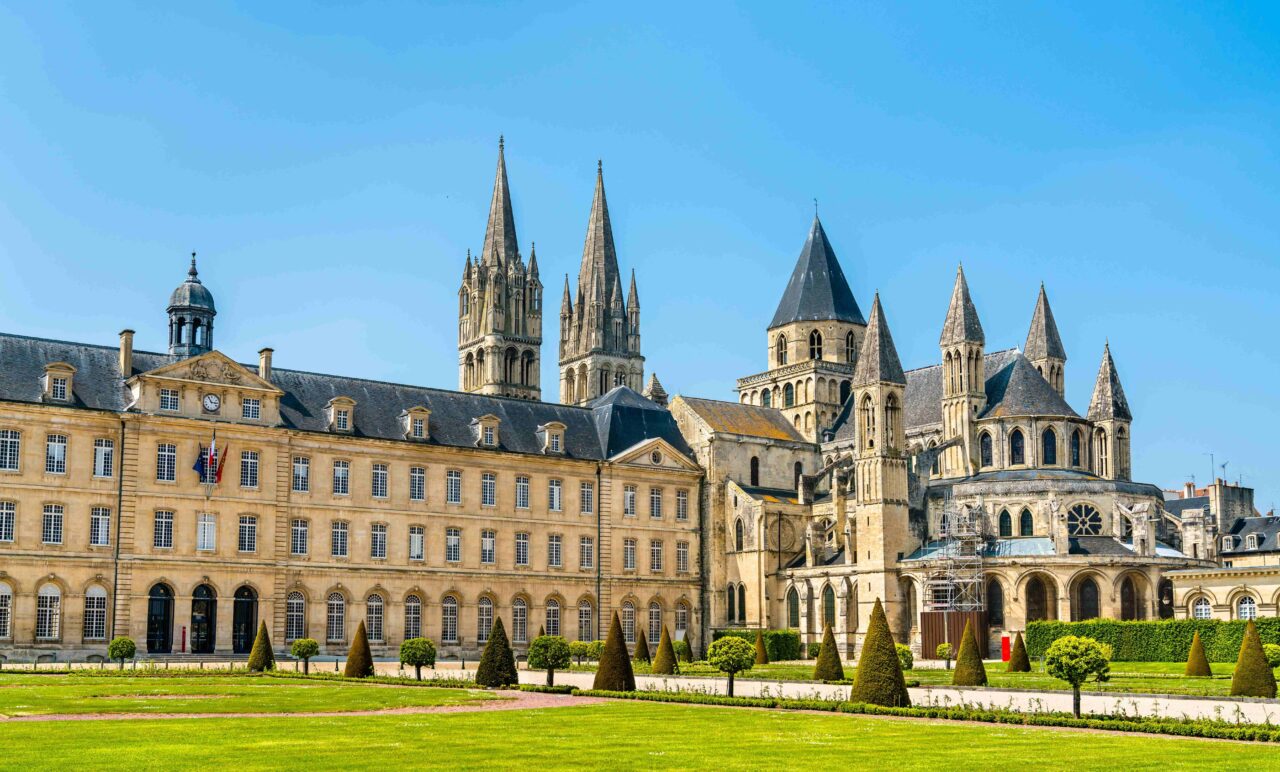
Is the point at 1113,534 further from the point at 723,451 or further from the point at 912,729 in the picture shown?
the point at 912,729

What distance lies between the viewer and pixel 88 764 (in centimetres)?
2094

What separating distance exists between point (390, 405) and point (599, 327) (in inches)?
1734

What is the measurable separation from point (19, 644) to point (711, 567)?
112 ft

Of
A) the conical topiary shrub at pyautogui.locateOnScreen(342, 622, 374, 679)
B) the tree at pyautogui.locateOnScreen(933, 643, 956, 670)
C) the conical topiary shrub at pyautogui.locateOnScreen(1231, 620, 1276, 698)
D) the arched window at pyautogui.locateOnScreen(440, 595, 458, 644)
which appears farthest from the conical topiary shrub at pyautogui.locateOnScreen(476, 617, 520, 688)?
the arched window at pyautogui.locateOnScreen(440, 595, 458, 644)

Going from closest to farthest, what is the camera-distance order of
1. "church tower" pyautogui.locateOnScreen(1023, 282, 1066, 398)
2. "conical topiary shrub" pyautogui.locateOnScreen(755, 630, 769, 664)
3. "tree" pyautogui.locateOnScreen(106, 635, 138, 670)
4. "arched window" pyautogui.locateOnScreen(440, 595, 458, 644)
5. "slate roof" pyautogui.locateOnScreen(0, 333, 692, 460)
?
1. "tree" pyautogui.locateOnScreen(106, 635, 138, 670)
2. "slate roof" pyautogui.locateOnScreen(0, 333, 692, 460)
3. "conical topiary shrub" pyautogui.locateOnScreen(755, 630, 769, 664)
4. "arched window" pyautogui.locateOnScreen(440, 595, 458, 644)
5. "church tower" pyautogui.locateOnScreen(1023, 282, 1066, 398)

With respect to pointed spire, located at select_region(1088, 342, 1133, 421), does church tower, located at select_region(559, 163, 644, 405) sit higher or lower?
higher

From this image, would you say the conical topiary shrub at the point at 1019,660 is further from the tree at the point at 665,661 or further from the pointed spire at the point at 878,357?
the pointed spire at the point at 878,357

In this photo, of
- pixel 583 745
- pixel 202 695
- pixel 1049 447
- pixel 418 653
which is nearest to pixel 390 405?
pixel 418 653

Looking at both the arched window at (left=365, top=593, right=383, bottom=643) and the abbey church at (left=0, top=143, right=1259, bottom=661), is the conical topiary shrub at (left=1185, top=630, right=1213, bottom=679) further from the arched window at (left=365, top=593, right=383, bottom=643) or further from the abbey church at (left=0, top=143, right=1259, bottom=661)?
the arched window at (left=365, top=593, right=383, bottom=643)

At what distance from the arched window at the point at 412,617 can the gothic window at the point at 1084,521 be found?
31810 mm

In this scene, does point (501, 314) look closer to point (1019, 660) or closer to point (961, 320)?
point (961, 320)

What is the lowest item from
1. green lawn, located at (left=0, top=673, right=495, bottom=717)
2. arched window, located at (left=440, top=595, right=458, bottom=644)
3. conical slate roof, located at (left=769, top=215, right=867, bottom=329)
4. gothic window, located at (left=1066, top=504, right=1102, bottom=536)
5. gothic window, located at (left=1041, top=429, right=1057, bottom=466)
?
green lawn, located at (left=0, top=673, right=495, bottom=717)

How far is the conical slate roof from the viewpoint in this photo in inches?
3708

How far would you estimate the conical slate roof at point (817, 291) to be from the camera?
3708 inches
